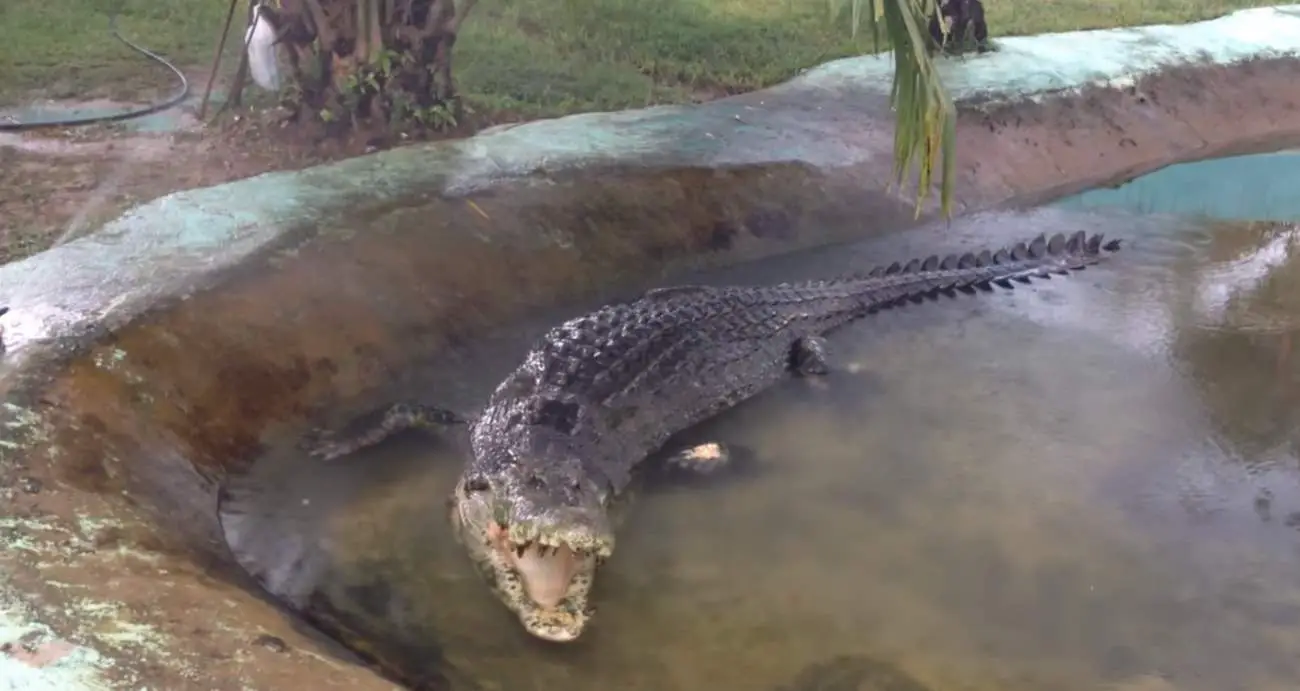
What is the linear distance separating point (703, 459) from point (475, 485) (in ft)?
2.52

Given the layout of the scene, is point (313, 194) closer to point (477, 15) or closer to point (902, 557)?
point (902, 557)

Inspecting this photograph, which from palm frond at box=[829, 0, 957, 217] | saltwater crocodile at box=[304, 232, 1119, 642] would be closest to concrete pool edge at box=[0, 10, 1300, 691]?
saltwater crocodile at box=[304, 232, 1119, 642]

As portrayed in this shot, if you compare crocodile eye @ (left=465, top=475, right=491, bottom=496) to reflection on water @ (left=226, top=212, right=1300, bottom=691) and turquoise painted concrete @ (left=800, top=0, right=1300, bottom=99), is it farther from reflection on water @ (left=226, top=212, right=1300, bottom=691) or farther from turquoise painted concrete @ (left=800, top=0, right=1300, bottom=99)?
turquoise painted concrete @ (left=800, top=0, right=1300, bottom=99)

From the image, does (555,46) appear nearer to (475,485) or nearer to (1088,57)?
(1088,57)

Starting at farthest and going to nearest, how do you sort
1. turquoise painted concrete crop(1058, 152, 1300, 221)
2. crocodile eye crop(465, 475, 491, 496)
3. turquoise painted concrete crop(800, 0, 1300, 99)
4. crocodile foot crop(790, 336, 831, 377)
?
turquoise painted concrete crop(800, 0, 1300, 99)
turquoise painted concrete crop(1058, 152, 1300, 221)
crocodile foot crop(790, 336, 831, 377)
crocodile eye crop(465, 475, 491, 496)

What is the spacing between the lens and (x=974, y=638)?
2.49 metres

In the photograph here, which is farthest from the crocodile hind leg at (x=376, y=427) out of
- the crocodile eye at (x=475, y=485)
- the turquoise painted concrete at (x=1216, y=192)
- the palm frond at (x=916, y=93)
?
the turquoise painted concrete at (x=1216, y=192)

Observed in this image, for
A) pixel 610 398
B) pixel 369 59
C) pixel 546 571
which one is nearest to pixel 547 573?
pixel 546 571

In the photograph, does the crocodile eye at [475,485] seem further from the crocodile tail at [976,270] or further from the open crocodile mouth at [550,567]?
the crocodile tail at [976,270]

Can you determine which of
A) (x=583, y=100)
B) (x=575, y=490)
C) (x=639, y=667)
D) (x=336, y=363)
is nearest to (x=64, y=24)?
(x=583, y=100)

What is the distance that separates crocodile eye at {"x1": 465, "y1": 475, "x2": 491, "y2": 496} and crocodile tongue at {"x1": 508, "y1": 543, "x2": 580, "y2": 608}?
0.28 meters

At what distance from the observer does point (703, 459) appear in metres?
3.23

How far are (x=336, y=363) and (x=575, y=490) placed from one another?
3.35ft

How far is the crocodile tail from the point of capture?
4.23m
